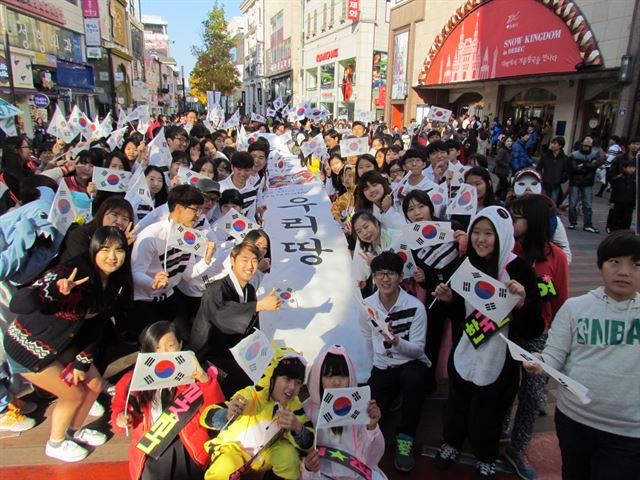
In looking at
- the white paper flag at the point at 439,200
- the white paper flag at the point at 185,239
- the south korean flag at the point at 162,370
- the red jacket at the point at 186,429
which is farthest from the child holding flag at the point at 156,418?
the white paper flag at the point at 439,200

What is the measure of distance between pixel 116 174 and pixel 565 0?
12.6 meters

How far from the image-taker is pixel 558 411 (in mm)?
2092

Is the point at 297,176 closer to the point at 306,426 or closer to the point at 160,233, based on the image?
the point at 160,233

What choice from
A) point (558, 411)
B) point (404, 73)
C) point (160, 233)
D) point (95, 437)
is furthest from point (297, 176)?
point (404, 73)

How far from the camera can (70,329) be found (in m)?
2.50

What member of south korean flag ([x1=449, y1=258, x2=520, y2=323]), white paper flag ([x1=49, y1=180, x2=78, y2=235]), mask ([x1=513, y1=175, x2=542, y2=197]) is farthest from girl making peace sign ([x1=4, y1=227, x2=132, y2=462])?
mask ([x1=513, y1=175, x2=542, y2=197])

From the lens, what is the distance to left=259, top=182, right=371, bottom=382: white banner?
3955 millimetres

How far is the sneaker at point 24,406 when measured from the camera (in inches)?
120

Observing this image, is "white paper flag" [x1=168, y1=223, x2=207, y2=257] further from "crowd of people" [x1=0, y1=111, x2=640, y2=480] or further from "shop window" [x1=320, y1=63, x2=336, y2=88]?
"shop window" [x1=320, y1=63, x2=336, y2=88]

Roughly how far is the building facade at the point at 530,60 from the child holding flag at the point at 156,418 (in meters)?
12.3

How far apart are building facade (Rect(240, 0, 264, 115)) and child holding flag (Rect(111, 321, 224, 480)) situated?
46.3 metres

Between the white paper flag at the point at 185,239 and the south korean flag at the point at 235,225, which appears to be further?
the south korean flag at the point at 235,225

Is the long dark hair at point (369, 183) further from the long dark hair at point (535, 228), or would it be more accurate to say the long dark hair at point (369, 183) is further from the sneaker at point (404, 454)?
the sneaker at point (404, 454)

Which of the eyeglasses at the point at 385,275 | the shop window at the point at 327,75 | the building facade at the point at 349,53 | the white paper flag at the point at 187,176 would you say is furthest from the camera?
the shop window at the point at 327,75
